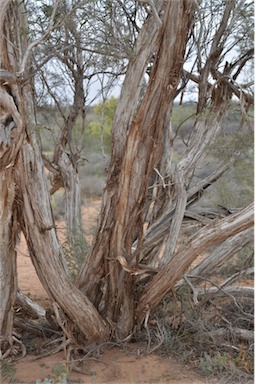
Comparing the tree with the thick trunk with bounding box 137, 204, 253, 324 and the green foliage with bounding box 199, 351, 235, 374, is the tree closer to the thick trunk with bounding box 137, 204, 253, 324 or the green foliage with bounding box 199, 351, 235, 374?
the thick trunk with bounding box 137, 204, 253, 324

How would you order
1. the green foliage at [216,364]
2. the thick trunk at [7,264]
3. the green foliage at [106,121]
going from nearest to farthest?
the thick trunk at [7,264] < the green foliage at [216,364] < the green foliage at [106,121]

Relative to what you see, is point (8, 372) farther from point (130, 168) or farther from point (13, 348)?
point (130, 168)

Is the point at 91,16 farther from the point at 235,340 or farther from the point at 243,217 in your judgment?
the point at 235,340

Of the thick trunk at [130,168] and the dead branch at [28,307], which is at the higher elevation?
the thick trunk at [130,168]

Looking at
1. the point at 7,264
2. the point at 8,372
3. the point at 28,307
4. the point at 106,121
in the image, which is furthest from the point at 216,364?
the point at 106,121

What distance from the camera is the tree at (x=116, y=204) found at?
424cm

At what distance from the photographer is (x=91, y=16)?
17.0ft

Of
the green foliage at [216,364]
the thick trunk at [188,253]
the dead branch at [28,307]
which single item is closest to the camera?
the thick trunk at [188,253]

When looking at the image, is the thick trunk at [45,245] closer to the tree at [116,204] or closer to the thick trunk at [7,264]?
the tree at [116,204]

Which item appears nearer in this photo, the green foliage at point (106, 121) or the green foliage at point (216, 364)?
the green foliage at point (216, 364)

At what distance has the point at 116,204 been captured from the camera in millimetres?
Result: 4848

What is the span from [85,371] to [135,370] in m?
0.42

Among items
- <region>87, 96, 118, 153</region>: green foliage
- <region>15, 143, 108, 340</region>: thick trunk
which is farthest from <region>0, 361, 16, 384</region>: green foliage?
<region>87, 96, 118, 153</region>: green foliage

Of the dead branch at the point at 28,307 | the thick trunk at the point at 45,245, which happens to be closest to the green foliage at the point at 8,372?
the thick trunk at the point at 45,245
